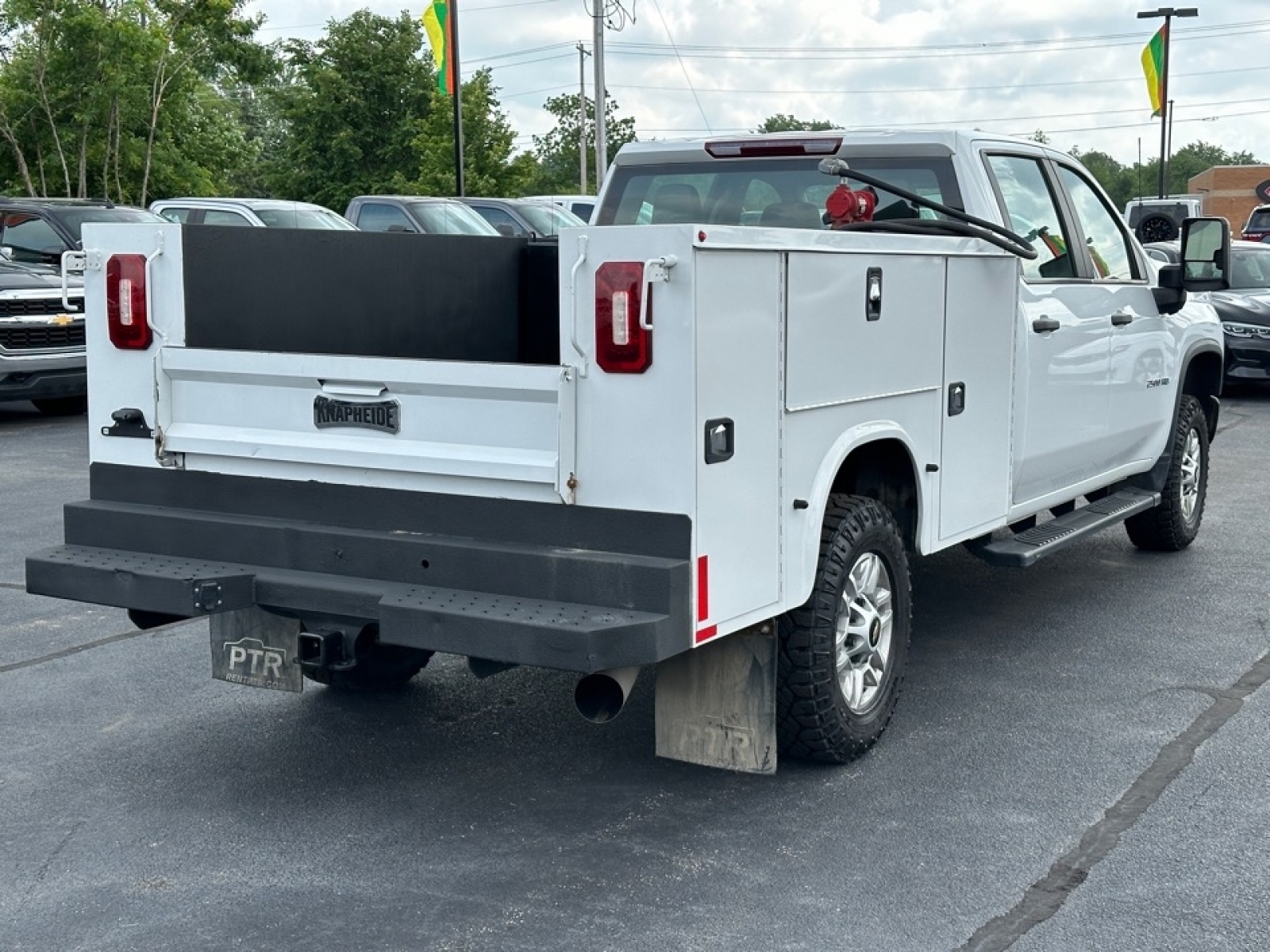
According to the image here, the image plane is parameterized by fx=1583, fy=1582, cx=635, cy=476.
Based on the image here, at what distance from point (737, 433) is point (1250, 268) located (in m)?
15.2

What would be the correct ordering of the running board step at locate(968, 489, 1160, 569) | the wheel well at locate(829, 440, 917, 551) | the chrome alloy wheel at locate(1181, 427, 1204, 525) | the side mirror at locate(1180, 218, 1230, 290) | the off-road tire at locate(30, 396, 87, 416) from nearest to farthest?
1. the wheel well at locate(829, 440, 917, 551)
2. the running board step at locate(968, 489, 1160, 569)
3. the side mirror at locate(1180, 218, 1230, 290)
4. the chrome alloy wheel at locate(1181, 427, 1204, 525)
5. the off-road tire at locate(30, 396, 87, 416)

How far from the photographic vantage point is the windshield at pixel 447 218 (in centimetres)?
2084

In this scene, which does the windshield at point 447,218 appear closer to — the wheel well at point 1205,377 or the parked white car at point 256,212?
the parked white car at point 256,212

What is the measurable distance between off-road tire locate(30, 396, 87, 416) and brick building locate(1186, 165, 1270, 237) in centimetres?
6806

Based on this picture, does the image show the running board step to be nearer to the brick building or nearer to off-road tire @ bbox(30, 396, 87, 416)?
off-road tire @ bbox(30, 396, 87, 416)

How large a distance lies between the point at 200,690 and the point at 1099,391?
13.0 ft

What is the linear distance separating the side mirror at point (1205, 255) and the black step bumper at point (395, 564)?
433 cm

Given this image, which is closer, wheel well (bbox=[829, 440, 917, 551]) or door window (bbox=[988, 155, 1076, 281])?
wheel well (bbox=[829, 440, 917, 551])

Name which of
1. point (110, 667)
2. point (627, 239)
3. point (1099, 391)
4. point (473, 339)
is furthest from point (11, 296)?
point (627, 239)

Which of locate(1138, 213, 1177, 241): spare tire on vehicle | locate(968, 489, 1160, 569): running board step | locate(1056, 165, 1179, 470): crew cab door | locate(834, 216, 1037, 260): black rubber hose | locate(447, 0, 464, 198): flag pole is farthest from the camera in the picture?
locate(447, 0, 464, 198): flag pole

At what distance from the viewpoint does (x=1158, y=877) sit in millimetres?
4215

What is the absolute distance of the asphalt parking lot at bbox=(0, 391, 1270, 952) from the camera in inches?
157

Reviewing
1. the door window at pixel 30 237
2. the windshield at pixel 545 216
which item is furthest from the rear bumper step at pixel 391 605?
the windshield at pixel 545 216

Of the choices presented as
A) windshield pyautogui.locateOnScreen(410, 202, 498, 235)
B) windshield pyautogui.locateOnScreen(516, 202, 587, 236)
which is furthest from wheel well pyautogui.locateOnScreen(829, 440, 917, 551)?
windshield pyautogui.locateOnScreen(516, 202, 587, 236)
